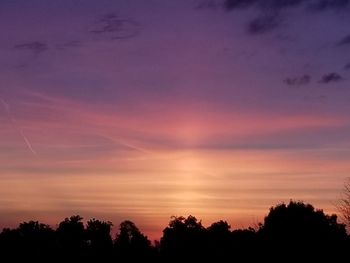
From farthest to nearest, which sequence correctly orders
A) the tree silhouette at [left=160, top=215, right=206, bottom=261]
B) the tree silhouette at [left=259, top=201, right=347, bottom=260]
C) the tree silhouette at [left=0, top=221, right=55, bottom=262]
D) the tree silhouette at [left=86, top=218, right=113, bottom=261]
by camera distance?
the tree silhouette at [left=86, top=218, right=113, bottom=261] < the tree silhouette at [left=0, top=221, right=55, bottom=262] < the tree silhouette at [left=160, top=215, right=206, bottom=261] < the tree silhouette at [left=259, top=201, right=347, bottom=260]

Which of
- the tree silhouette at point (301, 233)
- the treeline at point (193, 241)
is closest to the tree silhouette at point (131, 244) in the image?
the treeline at point (193, 241)

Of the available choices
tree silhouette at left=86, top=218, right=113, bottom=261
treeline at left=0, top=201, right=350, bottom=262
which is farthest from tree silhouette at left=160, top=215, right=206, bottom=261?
tree silhouette at left=86, top=218, right=113, bottom=261

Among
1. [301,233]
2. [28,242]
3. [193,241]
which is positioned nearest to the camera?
[301,233]

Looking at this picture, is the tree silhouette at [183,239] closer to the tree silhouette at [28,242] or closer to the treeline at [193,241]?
the treeline at [193,241]

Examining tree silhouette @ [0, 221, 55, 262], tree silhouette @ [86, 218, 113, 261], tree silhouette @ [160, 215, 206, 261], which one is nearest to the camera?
tree silhouette @ [160, 215, 206, 261]

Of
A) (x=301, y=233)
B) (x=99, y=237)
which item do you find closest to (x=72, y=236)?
(x=99, y=237)

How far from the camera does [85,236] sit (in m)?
143

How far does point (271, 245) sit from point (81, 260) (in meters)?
54.5

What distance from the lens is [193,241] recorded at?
11662 centimetres

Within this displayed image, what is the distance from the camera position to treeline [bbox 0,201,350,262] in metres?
76.1

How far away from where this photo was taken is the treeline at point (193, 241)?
76062 mm

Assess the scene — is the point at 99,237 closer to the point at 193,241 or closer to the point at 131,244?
the point at 131,244

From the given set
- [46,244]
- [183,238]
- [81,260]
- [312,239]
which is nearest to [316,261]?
[312,239]

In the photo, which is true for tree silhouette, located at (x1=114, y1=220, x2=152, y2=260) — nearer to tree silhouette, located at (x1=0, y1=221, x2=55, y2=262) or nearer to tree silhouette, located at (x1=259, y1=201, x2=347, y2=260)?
tree silhouette, located at (x1=0, y1=221, x2=55, y2=262)
